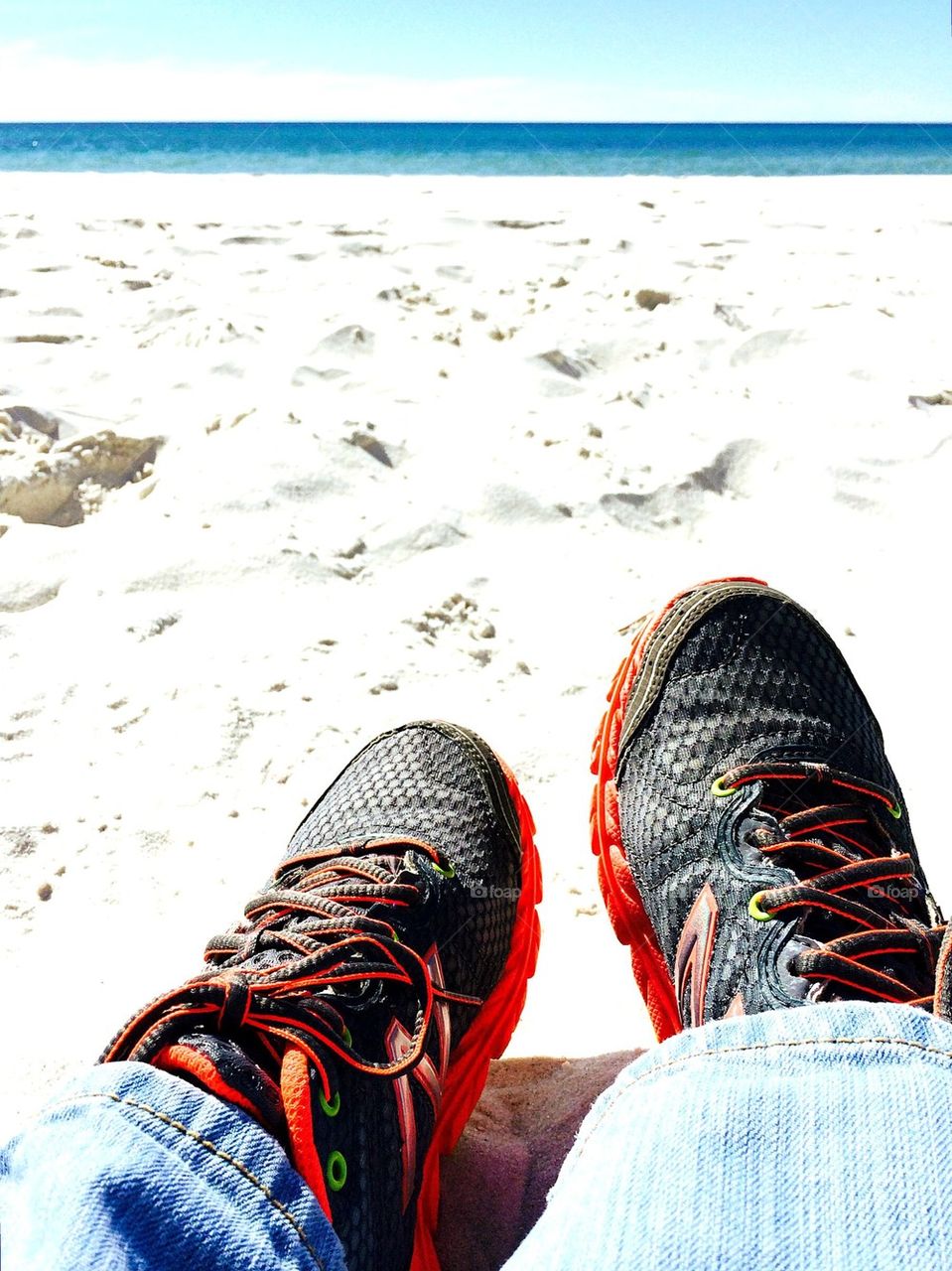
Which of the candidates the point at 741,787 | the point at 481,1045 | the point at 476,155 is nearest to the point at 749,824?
the point at 741,787

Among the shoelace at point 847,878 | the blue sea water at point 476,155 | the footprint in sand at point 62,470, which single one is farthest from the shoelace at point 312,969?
the blue sea water at point 476,155

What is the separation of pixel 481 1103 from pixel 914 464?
1656mm

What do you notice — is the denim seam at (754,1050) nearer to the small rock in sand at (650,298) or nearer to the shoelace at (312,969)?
the shoelace at (312,969)

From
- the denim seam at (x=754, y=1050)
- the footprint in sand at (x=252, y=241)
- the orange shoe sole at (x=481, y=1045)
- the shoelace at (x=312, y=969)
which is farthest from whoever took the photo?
the footprint in sand at (x=252, y=241)

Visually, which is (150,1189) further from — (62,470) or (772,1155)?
(62,470)

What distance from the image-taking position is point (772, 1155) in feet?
2.12

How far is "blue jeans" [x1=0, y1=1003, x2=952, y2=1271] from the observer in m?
0.61

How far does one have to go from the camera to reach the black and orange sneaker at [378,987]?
2.64 ft

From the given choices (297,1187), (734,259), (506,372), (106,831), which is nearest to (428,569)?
(106,831)

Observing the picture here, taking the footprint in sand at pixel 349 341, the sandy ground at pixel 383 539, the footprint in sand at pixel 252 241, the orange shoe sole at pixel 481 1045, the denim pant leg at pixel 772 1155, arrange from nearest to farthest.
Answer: the denim pant leg at pixel 772 1155 → the orange shoe sole at pixel 481 1045 → the sandy ground at pixel 383 539 → the footprint in sand at pixel 349 341 → the footprint in sand at pixel 252 241

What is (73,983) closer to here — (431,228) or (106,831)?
(106,831)

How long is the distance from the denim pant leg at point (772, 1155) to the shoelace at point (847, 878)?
0.23 meters

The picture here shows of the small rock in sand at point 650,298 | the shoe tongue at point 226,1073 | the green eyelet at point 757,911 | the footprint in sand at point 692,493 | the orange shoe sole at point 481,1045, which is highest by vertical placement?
the small rock in sand at point 650,298

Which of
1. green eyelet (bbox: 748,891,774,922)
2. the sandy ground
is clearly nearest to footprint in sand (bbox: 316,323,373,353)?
the sandy ground
